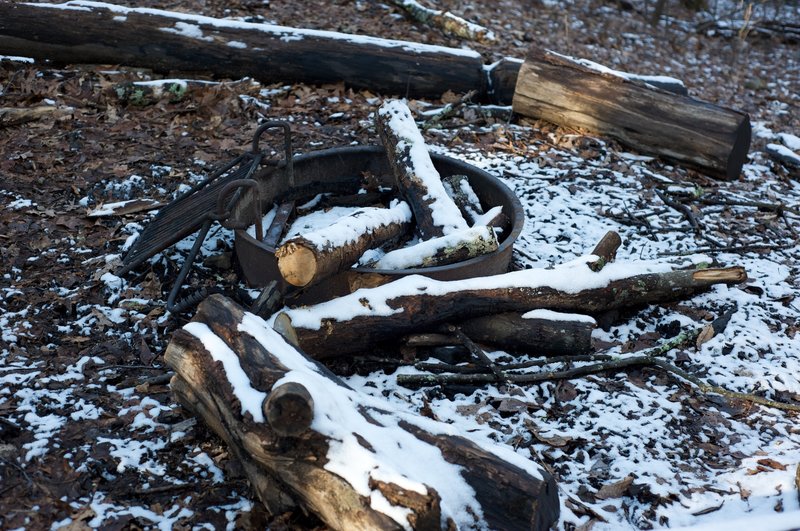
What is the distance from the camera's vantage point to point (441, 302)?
162 inches

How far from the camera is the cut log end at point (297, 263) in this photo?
381 cm

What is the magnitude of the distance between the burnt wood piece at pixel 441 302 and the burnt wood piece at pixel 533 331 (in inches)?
2.5

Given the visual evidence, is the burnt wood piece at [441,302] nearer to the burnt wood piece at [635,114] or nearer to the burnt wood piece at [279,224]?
the burnt wood piece at [279,224]

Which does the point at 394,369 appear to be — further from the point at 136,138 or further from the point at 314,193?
the point at 136,138

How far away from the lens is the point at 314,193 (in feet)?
19.0

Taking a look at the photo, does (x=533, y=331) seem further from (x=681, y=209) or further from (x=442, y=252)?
(x=681, y=209)

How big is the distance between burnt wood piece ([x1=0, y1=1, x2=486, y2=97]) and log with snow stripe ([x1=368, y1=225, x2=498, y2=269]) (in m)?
3.84

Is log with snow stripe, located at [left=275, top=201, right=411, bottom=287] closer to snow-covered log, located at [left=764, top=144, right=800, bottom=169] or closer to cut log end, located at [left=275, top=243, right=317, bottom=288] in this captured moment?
cut log end, located at [left=275, top=243, right=317, bottom=288]

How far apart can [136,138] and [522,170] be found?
3521 mm

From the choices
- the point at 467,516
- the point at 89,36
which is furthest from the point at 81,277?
the point at 89,36

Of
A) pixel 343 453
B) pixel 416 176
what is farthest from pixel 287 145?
pixel 343 453

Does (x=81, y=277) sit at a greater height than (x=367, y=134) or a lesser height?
lesser

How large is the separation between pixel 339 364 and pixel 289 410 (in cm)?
143

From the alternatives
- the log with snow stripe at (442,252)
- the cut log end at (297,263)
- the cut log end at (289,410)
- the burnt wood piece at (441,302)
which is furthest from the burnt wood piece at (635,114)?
the cut log end at (289,410)
